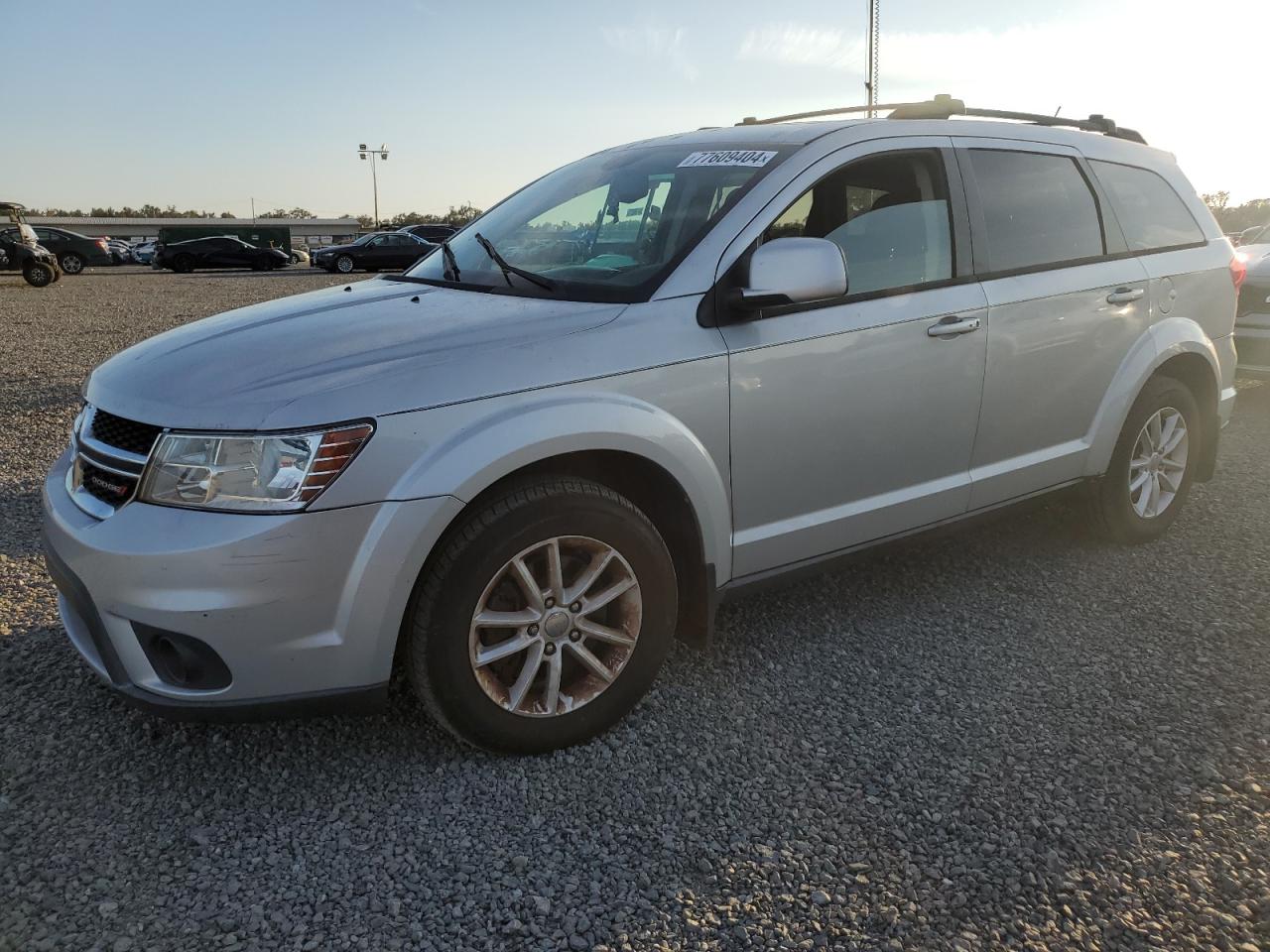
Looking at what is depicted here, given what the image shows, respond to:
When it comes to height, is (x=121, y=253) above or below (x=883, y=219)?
below

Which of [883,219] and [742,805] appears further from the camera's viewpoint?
[883,219]

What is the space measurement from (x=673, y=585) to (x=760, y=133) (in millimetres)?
1712

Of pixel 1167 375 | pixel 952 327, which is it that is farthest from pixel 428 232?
pixel 952 327

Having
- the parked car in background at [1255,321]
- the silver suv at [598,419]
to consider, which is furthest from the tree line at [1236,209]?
the silver suv at [598,419]

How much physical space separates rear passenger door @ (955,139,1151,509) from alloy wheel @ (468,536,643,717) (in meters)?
→ 1.62

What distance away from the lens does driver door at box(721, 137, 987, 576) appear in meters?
3.01

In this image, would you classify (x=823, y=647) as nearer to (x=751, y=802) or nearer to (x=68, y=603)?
(x=751, y=802)

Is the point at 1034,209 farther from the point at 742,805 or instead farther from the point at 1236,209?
the point at 1236,209

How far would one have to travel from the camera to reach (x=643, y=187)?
11.4 ft

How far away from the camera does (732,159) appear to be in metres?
3.33

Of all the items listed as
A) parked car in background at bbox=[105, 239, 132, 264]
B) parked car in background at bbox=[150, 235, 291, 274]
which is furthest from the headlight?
parked car in background at bbox=[105, 239, 132, 264]

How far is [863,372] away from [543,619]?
4.41 ft

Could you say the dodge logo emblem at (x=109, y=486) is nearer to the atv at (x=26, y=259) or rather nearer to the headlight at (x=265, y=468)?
the headlight at (x=265, y=468)

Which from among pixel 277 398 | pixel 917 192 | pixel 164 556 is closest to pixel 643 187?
pixel 917 192
